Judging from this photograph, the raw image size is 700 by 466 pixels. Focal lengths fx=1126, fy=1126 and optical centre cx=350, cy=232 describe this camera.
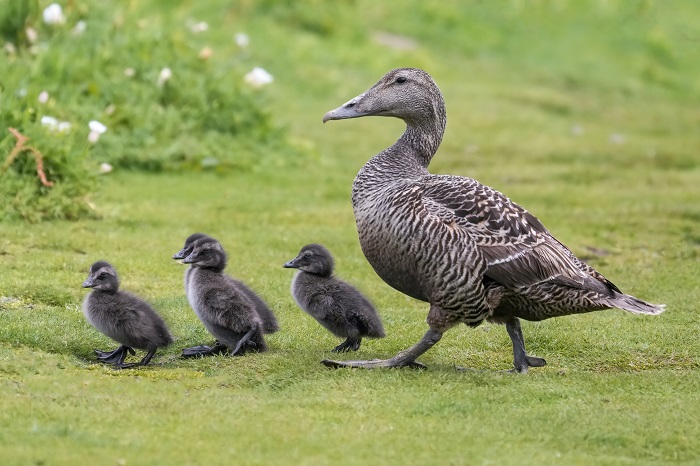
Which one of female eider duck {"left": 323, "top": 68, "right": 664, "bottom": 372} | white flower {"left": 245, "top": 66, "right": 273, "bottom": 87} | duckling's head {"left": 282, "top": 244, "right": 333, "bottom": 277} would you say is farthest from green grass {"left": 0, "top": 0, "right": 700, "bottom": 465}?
white flower {"left": 245, "top": 66, "right": 273, "bottom": 87}

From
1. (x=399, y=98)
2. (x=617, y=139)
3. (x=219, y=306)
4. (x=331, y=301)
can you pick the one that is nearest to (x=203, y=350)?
(x=219, y=306)

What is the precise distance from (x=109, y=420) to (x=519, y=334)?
302cm

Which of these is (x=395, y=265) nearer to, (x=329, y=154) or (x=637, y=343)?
(x=637, y=343)

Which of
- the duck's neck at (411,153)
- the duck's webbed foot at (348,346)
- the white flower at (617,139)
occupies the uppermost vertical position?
the duck's neck at (411,153)

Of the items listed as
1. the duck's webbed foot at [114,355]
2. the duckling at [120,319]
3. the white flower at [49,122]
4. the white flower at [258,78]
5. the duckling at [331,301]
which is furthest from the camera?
the white flower at [258,78]

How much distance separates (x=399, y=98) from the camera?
27.8 ft

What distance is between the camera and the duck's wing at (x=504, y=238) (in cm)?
739

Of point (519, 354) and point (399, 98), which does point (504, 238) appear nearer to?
point (519, 354)

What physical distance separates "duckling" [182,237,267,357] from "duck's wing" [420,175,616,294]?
1.46m

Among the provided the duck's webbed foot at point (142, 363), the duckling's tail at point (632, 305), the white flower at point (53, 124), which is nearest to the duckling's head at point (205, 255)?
the duck's webbed foot at point (142, 363)

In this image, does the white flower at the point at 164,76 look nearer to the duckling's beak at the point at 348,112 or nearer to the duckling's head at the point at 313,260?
the duckling's beak at the point at 348,112

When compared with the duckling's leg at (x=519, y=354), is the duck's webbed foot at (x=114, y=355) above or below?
below

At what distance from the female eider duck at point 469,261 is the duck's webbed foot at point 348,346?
21.4 inches

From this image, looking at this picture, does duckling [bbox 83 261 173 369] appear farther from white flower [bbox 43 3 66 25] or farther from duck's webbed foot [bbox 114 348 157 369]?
white flower [bbox 43 3 66 25]
